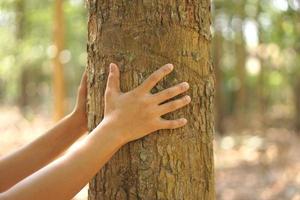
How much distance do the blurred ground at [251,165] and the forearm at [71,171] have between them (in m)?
5.33

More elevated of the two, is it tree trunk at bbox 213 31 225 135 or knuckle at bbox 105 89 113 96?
tree trunk at bbox 213 31 225 135

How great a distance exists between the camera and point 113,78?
1716mm

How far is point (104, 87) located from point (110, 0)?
0.97 ft

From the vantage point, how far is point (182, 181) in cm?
175

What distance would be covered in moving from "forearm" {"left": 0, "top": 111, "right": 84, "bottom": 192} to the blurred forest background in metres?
5.05

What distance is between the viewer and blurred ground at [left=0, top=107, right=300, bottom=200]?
24.2 feet

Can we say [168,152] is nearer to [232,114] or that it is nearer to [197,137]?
[197,137]

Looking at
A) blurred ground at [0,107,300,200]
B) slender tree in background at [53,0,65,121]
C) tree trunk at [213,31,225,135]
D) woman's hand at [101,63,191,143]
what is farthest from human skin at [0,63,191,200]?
tree trunk at [213,31,225,135]

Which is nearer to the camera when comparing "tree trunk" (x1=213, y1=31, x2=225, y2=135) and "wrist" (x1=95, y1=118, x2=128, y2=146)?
"wrist" (x1=95, y1=118, x2=128, y2=146)

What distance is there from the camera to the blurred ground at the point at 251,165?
7379mm

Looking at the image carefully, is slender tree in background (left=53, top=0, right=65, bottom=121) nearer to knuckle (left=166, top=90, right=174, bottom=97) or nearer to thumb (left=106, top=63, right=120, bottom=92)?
thumb (left=106, top=63, right=120, bottom=92)

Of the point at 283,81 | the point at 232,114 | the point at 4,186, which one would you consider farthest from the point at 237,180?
the point at 283,81

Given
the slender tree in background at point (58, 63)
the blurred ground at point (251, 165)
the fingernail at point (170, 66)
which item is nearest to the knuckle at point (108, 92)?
the fingernail at point (170, 66)

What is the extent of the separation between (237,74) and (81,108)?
1275 centimetres
